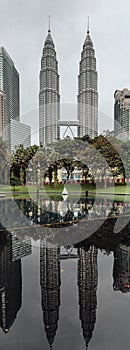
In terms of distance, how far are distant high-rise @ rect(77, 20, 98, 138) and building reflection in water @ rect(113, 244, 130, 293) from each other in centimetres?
2385

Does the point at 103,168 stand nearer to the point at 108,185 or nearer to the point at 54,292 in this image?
the point at 108,185

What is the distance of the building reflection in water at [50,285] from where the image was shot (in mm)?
3102

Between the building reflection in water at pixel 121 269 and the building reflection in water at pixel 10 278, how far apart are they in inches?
59.4

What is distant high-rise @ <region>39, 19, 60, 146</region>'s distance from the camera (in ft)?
83.6

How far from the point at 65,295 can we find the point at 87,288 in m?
0.40

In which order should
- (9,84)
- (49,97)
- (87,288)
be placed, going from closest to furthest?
(87,288)
(49,97)
(9,84)

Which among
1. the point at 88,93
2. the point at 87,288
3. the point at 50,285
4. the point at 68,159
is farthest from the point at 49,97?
the point at 87,288

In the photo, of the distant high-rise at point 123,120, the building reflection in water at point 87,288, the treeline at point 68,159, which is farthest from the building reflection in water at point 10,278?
the distant high-rise at point 123,120

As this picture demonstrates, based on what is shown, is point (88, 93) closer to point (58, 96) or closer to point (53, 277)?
point (58, 96)

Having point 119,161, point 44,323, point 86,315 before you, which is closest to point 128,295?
point 86,315

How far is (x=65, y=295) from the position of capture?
150 inches

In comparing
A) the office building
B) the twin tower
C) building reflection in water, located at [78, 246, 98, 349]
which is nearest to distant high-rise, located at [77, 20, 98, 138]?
the twin tower

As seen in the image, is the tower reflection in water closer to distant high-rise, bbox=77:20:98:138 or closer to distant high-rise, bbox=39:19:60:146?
distant high-rise, bbox=39:19:60:146

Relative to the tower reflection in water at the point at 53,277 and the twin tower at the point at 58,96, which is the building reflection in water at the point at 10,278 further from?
the twin tower at the point at 58,96
